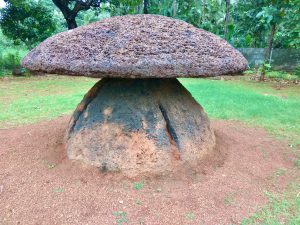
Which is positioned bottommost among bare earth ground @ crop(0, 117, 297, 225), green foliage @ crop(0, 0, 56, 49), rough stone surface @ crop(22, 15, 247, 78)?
bare earth ground @ crop(0, 117, 297, 225)

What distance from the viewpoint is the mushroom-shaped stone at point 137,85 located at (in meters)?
3.13

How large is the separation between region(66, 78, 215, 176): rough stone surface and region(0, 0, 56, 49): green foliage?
1155 centimetres

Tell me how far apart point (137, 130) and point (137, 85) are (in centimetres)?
58

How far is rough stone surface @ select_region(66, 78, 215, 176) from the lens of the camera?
12.0ft

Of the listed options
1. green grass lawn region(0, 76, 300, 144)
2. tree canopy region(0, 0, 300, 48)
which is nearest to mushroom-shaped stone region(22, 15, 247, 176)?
green grass lawn region(0, 76, 300, 144)

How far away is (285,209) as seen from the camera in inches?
125

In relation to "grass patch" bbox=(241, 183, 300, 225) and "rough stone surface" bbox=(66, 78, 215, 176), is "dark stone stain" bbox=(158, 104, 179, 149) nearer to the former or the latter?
"rough stone surface" bbox=(66, 78, 215, 176)

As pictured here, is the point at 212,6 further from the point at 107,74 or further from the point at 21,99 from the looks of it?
the point at 107,74

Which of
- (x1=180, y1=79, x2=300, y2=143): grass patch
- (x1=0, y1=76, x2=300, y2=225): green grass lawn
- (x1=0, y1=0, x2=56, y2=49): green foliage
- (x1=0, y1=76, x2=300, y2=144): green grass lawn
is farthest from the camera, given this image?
(x1=0, y1=0, x2=56, y2=49): green foliage

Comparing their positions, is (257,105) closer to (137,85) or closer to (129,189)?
(137,85)

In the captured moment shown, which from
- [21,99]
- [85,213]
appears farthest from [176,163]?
[21,99]

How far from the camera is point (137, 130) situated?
3.70 meters

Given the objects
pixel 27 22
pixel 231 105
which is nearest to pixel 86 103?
pixel 231 105

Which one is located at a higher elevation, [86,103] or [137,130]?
[86,103]
